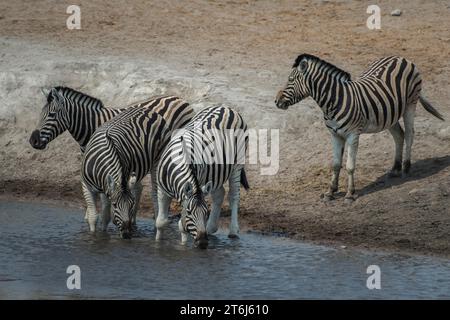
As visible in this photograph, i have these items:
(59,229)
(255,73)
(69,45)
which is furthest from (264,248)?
(69,45)

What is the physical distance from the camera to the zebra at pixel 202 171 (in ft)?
45.8

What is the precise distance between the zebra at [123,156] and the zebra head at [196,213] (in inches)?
33.0

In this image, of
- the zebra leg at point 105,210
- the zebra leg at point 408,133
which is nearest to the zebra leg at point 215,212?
A: the zebra leg at point 105,210

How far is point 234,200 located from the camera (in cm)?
1519

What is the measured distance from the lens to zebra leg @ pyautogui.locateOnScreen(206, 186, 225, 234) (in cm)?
1501

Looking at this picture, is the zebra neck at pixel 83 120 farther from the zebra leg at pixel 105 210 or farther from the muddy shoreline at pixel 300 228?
the zebra leg at pixel 105 210

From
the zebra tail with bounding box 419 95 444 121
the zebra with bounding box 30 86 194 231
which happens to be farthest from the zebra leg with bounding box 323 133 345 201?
the zebra with bounding box 30 86 194 231

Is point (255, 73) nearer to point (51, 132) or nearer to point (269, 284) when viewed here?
point (51, 132)

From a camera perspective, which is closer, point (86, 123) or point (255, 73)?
point (86, 123)
